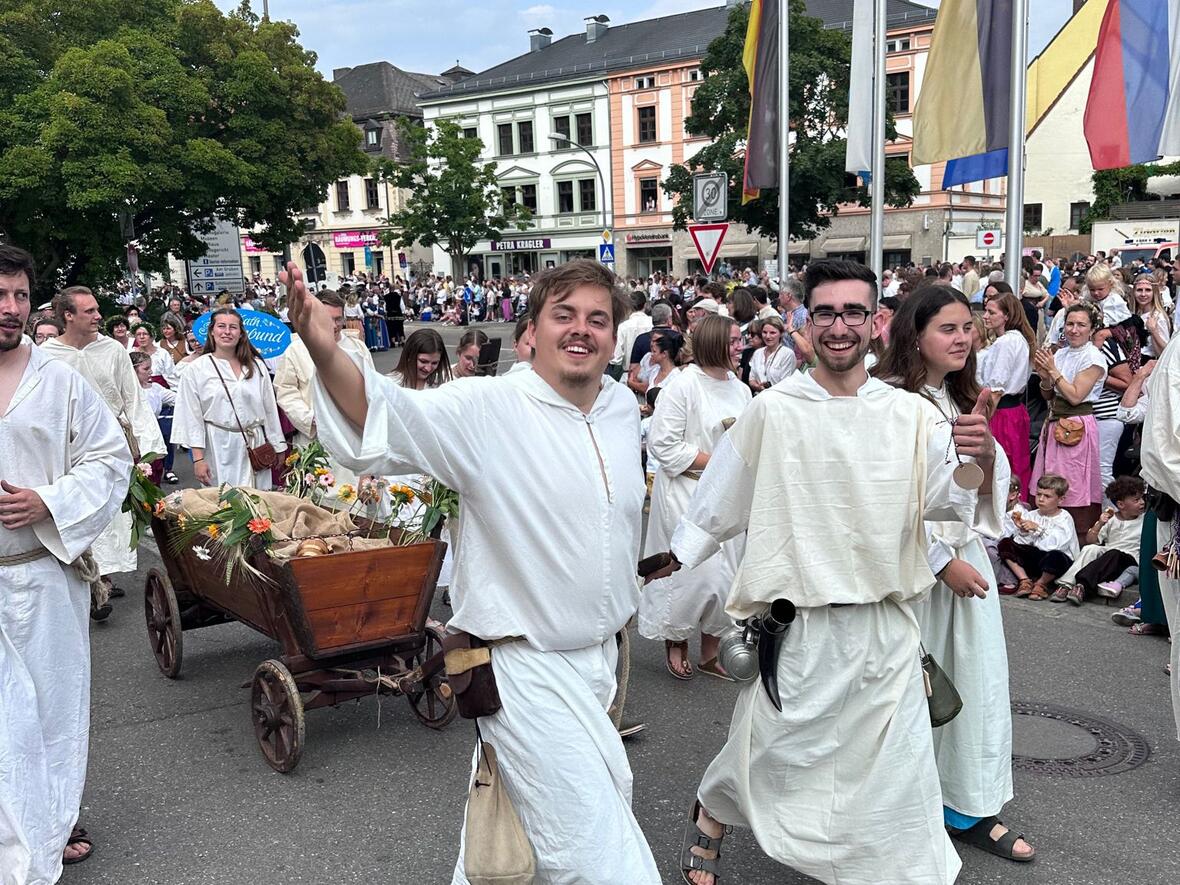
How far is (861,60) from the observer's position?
1395 centimetres

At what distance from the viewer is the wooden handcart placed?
4680 mm

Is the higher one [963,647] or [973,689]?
[963,647]

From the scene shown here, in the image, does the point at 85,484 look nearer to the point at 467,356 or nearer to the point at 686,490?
the point at 686,490

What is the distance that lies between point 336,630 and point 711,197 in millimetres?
11244

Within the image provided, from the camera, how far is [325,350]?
2336 mm

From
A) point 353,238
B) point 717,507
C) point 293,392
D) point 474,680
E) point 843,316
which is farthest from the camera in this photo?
point 353,238

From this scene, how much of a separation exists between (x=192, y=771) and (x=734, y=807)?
255 cm

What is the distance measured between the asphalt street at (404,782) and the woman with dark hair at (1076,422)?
1968 mm

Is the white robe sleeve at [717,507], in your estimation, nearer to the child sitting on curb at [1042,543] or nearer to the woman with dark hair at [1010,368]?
the child sitting on curb at [1042,543]

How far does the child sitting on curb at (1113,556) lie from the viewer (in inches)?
283

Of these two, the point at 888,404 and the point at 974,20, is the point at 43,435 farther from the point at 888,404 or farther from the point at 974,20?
the point at 974,20

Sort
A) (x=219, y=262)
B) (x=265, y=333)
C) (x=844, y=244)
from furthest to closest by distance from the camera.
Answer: (x=844, y=244)
(x=219, y=262)
(x=265, y=333)

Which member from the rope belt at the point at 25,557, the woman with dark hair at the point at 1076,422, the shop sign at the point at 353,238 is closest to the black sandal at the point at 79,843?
the rope belt at the point at 25,557

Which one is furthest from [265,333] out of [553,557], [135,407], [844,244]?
[844,244]
